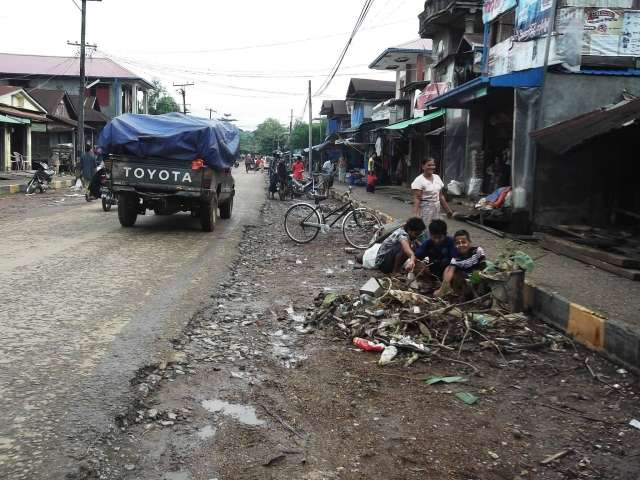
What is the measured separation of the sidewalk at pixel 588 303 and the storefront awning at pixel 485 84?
A: 4.25 m

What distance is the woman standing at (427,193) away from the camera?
9.12m

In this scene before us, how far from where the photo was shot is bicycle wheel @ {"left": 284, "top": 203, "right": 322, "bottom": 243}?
11.7m

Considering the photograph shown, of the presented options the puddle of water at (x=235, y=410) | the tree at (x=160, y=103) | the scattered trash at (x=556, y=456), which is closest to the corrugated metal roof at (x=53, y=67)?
the tree at (x=160, y=103)

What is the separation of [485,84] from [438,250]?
7367 millimetres

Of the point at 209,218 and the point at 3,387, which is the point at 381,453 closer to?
the point at 3,387

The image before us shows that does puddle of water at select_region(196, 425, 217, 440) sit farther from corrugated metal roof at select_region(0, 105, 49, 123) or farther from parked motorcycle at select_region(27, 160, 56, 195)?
corrugated metal roof at select_region(0, 105, 49, 123)

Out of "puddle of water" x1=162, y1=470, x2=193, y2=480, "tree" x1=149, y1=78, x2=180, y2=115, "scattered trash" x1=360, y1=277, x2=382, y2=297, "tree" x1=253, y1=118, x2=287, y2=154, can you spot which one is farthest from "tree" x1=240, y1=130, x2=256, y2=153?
"puddle of water" x1=162, y1=470, x2=193, y2=480

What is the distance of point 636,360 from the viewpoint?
5.01 m

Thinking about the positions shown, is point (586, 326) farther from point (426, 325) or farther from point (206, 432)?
point (206, 432)

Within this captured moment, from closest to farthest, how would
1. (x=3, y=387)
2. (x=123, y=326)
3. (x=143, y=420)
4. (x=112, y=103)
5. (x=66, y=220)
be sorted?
(x=143, y=420)
(x=3, y=387)
(x=123, y=326)
(x=66, y=220)
(x=112, y=103)

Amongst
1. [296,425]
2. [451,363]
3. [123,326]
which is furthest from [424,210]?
[296,425]

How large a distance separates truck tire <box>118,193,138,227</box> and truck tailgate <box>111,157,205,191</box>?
1.51 feet

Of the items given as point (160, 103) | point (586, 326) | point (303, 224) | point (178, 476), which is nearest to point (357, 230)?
point (303, 224)

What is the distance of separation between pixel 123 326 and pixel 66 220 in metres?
9.04
